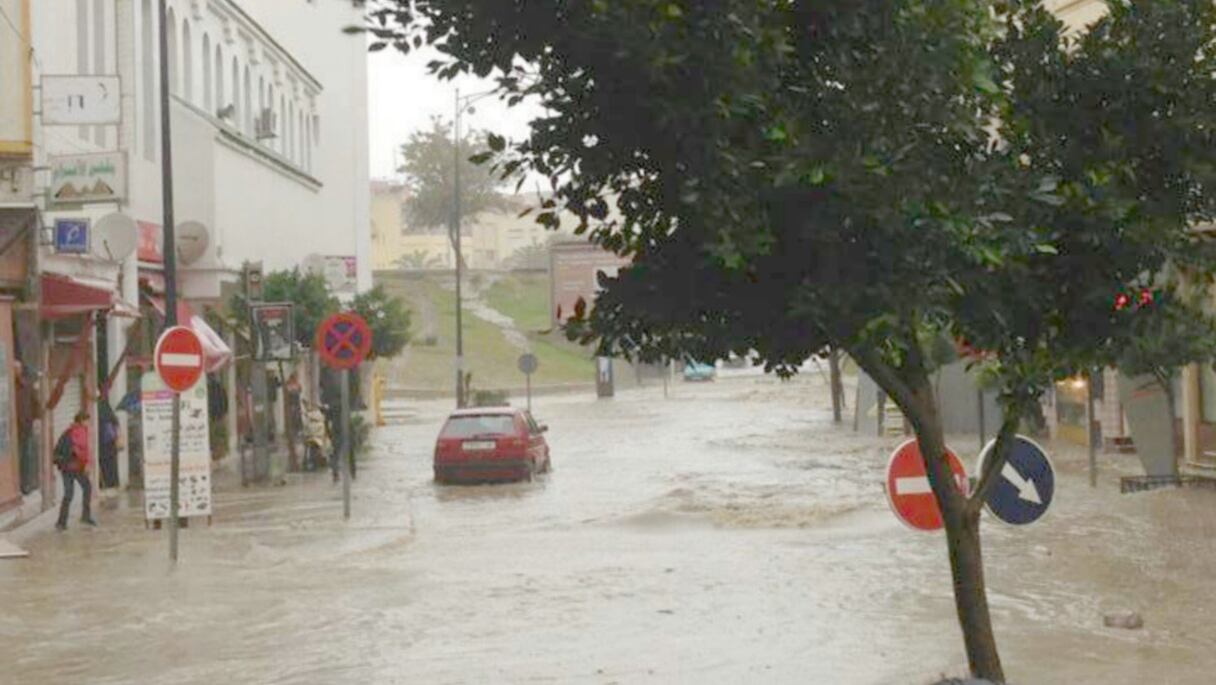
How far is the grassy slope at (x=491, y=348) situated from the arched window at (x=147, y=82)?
148 ft

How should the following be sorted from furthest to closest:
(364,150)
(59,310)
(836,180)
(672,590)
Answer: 1. (364,150)
2. (59,310)
3. (672,590)
4. (836,180)

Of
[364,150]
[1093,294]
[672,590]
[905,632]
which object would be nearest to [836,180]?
[1093,294]

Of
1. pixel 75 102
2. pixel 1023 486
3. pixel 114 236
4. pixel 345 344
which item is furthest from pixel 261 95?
pixel 1023 486

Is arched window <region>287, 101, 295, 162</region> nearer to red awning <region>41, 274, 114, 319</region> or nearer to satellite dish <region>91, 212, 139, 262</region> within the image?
satellite dish <region>91, 212, 139, 262</region>

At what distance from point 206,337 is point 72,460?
29.0 ft

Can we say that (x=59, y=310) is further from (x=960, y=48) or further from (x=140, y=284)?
(x=960, y=48)

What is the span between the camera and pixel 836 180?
7.32 meters

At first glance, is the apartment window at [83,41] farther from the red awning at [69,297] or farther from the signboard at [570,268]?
the signboard at [570,268]

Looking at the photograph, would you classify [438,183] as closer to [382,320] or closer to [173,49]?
[382,320]

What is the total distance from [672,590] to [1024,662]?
4408 mm

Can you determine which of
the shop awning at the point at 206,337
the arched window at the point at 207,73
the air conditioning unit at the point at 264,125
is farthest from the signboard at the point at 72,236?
the air conditioning unit at the point at 264,125

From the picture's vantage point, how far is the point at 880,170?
7.28 meters

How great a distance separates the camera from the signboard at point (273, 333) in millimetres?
30516

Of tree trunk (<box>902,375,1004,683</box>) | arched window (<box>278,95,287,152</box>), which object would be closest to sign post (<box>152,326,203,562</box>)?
tree trunk (<box>902,375,1004,683</box>)
